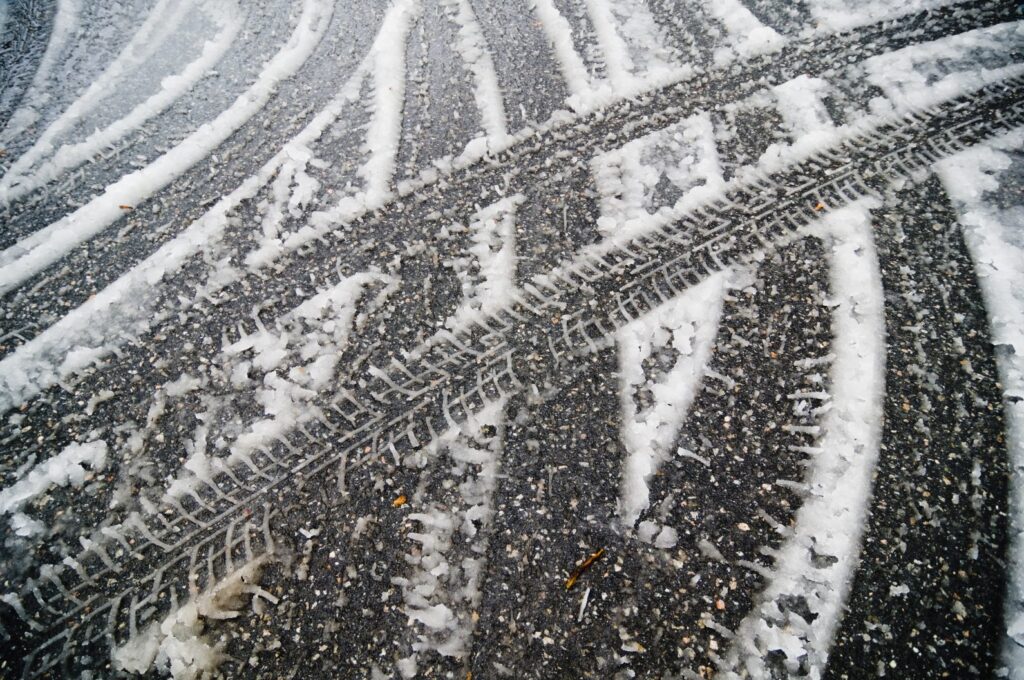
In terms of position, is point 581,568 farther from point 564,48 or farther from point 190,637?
point 564,48

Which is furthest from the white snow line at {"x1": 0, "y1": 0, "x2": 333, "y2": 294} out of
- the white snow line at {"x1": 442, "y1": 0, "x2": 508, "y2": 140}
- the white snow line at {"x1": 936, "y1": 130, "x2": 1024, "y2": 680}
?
the white snow line at {"x1": 936, "y1": 130, "x2": 1024, "y2": 680}

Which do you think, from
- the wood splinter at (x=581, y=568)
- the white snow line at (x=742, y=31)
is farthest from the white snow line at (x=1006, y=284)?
the white snow line at (x=742, y=31)

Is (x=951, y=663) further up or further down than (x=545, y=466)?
further down

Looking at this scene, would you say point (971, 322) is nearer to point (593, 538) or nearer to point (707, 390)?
point (707, 390)

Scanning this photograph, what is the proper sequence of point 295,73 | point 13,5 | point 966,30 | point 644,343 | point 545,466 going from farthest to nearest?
point 13,5 → point 295,73 → point 966,30 → point 644,343 → point 545,466

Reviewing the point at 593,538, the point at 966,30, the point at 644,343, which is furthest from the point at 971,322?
the point at 966,30

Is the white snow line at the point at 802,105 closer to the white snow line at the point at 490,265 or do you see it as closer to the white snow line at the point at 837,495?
the white snow line at the point at 837,495

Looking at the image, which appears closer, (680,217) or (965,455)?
(965,455)
